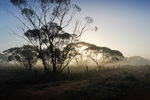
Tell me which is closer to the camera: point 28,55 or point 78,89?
point 78,89

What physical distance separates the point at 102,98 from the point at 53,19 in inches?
628

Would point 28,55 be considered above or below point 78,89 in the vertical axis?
above

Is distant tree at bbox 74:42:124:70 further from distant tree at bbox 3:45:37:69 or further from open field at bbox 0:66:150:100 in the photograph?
open field at bbox 0:66:150:100

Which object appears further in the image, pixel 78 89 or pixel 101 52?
pixel 101 52

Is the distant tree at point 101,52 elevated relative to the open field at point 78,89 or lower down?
elevated

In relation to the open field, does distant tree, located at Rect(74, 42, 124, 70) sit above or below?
above

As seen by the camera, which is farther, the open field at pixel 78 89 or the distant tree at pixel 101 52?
the distant tree at pixel 101 52

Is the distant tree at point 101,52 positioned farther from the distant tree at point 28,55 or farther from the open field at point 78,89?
the open field at point 78,89

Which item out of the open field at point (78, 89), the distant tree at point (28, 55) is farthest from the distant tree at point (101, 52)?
the open field at point (78, 89)

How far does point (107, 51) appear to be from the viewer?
34.1 meters

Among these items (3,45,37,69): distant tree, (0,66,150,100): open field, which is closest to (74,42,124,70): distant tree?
(3,45,37,69): distant tree

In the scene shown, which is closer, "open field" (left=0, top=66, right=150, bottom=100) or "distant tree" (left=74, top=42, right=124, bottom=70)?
"open field" (left=0, top=66, right=150, bottom=100)

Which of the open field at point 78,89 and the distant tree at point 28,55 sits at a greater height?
the distant tree at point 28,55

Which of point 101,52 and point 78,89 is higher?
point 101,52
